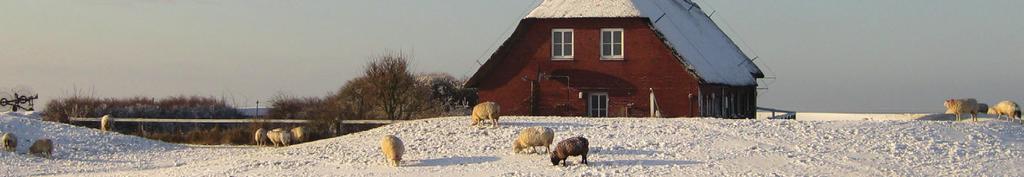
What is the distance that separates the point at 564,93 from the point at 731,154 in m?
13.8

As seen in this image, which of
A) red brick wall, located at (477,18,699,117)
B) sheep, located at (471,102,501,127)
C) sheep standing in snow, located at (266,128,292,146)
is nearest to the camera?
sheep, located at (471,102,501,127)

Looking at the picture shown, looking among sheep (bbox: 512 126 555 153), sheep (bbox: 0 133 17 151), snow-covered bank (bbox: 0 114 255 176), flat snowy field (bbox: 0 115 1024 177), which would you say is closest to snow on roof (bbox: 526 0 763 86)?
flat snowy field (bbox: 0 115 1024 177)

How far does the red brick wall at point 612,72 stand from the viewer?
40250 mm

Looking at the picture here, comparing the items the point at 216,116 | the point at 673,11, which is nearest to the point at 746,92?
the point at 673,11

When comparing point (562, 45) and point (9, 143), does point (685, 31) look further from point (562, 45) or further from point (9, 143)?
point (9, 143)

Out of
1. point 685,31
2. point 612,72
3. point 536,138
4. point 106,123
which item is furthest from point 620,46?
point 106,123

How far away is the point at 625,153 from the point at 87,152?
1605 cm

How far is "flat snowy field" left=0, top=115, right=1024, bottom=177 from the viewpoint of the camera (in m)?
25.9

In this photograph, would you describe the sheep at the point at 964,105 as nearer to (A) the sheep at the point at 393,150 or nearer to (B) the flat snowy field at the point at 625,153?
(B) the flat snowy field at the point at 625,153

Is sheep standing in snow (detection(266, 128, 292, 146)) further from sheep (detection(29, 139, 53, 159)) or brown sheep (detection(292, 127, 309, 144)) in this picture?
sheep (detection(29, 139, 53, 159))

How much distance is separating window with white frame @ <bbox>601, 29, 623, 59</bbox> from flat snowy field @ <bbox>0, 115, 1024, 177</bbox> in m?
6.32

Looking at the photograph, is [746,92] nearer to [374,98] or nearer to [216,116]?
[374,98]

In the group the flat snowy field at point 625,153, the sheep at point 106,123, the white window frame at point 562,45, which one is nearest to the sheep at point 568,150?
the flat snowy field at point 625,153

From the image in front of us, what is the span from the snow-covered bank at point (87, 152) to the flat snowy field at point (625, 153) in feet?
0.16
